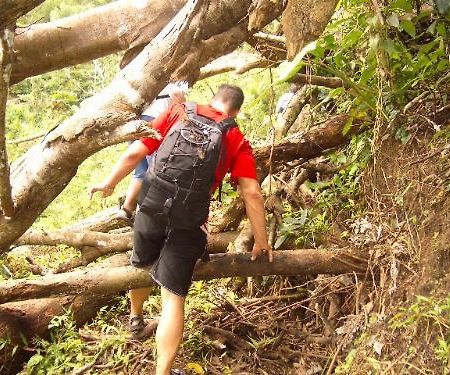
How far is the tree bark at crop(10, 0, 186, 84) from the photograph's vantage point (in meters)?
3.49

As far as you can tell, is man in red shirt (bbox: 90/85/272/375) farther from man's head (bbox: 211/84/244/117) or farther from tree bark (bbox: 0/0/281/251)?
tree bark (bbox: 0/0/281/251)

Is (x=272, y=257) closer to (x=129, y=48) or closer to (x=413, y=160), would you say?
(x=413, y=160)

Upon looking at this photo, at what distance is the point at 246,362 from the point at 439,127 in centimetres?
204

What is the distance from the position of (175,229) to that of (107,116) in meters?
0.88

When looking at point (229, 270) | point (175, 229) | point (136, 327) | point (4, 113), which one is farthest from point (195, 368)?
point (4, 113)

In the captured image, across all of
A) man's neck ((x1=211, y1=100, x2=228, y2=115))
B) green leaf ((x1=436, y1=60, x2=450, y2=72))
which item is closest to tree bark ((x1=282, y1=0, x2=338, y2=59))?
man's neck ((x1=211, y1=100, x2=228, y2=115))

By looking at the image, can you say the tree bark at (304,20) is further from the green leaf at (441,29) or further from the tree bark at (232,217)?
the tree bark at (232,217)

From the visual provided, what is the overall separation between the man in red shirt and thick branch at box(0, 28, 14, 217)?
69 cm

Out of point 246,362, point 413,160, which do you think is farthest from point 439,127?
point 246,362

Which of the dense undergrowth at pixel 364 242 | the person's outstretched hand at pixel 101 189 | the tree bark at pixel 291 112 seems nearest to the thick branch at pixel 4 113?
the person's outstretched hand at pixel 101 189

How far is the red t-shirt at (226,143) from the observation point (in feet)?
9.95

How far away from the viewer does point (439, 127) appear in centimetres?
307

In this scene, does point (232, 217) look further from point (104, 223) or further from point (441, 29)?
point (441, 29)

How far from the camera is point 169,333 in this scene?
10.1 feet
